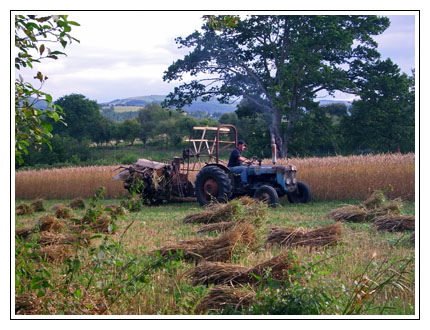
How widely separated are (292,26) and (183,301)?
66.6 feet

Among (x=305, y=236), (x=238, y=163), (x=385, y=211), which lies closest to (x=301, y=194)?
(x=238, y=163)

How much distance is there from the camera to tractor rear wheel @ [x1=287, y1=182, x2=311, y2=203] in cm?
1248

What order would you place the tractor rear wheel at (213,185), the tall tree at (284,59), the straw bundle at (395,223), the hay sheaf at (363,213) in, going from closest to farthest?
1. the straw bundle at (395,223)
2. the hay sheaf at (363,213)
3. the tractor rear wheel at (213,185)
4. the tall tree at (284,59)

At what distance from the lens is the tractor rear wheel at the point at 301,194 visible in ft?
41.0

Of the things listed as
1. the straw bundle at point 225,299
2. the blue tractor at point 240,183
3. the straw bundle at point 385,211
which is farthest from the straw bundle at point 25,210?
the straw bundle at point 225,299

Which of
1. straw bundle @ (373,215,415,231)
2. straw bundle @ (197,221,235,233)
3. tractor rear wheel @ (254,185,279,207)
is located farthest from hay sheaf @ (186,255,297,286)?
tractor rear wheel @ (254,185,279,207)

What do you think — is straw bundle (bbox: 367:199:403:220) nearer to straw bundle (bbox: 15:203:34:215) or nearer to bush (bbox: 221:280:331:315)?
bush (bbox: 221:280:331:315)

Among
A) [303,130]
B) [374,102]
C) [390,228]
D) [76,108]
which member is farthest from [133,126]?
[390,228]

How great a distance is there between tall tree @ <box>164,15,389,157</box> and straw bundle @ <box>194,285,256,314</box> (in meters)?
17.6

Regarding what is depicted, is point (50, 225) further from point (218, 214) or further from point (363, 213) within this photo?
point (363, 213)

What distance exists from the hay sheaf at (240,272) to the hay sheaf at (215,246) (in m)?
0.49

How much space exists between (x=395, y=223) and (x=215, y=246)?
12.0 ft

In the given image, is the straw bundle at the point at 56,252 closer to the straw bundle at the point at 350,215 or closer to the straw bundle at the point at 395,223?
the straw bundle at the point at 395,223
